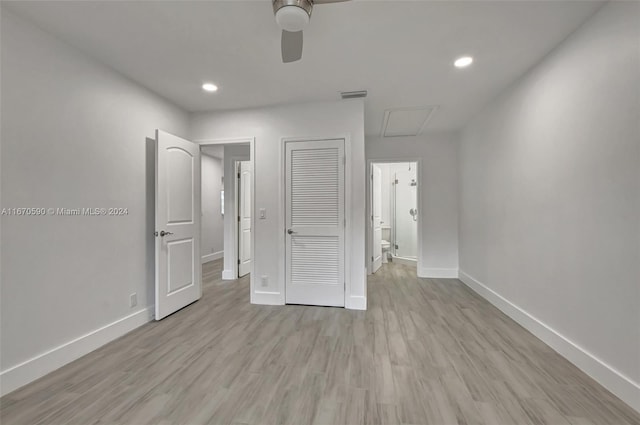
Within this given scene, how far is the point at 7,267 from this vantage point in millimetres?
1753

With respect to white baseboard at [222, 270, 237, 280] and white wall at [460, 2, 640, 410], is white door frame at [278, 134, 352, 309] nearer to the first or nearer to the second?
white baseboard at [222, 270, 237, 280]

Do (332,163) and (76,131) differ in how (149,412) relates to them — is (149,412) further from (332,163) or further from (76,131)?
(332,163)

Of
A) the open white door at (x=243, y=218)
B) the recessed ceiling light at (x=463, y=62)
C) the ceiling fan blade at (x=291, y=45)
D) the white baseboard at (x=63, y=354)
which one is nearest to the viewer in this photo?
the ceiling fan blade at (x=291, y=45)

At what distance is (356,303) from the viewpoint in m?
3.17

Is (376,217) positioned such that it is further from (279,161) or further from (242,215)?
(279,161)

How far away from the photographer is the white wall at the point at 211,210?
6.16 m

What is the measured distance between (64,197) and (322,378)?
2372 millimetres

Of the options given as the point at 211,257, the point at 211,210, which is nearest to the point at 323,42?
the point at 211,210

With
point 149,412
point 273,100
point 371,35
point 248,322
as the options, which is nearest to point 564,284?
point 371,35

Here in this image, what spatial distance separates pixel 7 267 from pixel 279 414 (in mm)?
1971

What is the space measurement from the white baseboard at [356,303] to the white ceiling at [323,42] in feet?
7.69

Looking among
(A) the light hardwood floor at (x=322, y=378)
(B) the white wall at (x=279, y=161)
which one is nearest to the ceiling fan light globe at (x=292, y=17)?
(B) the white wall at (x=279, y=161)

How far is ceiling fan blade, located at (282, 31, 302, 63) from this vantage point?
5.32 feet

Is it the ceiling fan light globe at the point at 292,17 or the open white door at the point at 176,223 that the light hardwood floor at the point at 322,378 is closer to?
the open white door at the point at 176,223
